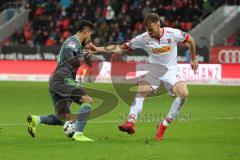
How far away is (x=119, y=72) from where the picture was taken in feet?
99.1

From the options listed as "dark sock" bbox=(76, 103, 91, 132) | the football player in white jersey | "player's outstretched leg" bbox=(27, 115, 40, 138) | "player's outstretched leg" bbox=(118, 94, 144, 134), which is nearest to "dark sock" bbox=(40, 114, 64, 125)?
"player's outstretched leg" bbox=(27, 115, 40, 138)

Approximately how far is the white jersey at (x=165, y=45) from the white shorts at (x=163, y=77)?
4.4 inches

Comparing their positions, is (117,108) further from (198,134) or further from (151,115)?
(198,134)

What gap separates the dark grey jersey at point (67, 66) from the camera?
12.0 meters

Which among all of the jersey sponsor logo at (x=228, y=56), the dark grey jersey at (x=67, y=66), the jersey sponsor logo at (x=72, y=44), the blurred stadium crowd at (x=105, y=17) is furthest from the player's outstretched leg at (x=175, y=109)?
the blurred stadium crowd at (x=105, y=17)

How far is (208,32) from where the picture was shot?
119 feet

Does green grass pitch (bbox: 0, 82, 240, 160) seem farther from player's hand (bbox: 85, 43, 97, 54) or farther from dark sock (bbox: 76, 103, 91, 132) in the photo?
player's hand (bbox: 85, 43, 97, 54)

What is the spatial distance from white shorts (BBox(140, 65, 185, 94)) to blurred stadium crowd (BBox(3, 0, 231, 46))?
Result: 2129 cm

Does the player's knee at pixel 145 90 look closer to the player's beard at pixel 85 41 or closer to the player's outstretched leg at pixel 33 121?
the player's beard at pixel 85 41

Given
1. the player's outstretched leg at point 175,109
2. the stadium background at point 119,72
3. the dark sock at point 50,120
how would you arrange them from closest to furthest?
the stadium background at point 119,72 → the dark sock at point 50,120 → the player's outstretched leg at point 175,109

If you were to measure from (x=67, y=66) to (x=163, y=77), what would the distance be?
6.18 feet


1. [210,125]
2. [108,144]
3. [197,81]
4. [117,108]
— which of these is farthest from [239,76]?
[108,144]

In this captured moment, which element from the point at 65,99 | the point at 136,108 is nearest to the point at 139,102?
the point at 136,108

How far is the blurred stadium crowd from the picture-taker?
35925 millimetres
